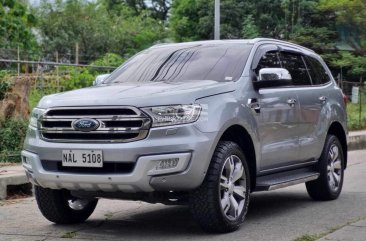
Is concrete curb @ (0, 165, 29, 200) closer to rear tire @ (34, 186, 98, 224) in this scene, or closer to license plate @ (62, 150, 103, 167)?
rear tire @ (34, 186, 98, 224)

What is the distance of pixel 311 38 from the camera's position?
108 feet

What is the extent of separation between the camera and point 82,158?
546cm

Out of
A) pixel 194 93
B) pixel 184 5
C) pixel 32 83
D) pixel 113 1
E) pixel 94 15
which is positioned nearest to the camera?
pixel 194 93

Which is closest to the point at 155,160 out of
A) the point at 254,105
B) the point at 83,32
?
the point at 254,105

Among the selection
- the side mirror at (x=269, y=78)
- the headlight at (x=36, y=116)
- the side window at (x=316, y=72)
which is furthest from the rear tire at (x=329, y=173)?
the headlight at (x=36, y=116)

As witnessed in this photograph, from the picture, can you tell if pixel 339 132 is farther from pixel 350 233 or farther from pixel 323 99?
pixel 350 233

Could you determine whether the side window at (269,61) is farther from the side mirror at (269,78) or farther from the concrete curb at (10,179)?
the concrete curb at (10,179)

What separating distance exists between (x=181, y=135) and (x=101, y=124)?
667 mm

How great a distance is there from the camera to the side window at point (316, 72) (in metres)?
7.97

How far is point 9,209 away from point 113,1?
164 ft

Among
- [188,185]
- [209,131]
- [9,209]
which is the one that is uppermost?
[209,131]

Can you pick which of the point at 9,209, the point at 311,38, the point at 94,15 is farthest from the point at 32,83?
the point at 94,15

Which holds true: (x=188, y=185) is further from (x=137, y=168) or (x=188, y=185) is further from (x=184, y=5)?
(x=184, y=5)

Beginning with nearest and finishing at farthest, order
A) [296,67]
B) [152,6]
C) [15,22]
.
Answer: [296,67]
[15,22]
[152,6]
